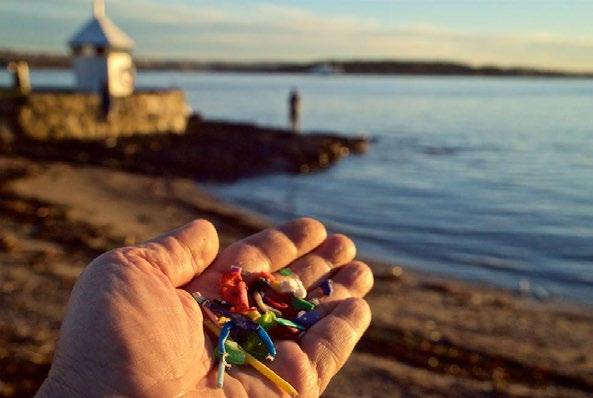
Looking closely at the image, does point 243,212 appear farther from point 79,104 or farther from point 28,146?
point 79,104

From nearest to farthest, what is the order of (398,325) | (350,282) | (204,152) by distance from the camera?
1. (350,282)
2. (398,325)
3. (204,152)

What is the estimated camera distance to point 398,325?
7781 millimetres

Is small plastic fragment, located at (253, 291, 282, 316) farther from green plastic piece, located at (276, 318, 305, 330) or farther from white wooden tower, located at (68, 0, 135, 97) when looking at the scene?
white wooden tower, located at (68, 0, 135, 97)

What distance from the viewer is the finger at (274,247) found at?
12.6 ft

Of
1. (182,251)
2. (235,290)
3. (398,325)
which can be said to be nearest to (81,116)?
(398,325)

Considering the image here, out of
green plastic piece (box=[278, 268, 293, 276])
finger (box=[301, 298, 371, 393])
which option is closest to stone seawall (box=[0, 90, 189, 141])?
green plastic piece (box=[278, 268, 293, 276])

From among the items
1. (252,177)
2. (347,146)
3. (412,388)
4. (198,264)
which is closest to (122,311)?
(198,264)

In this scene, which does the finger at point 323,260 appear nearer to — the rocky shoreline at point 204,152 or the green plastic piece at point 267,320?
the green plastic piece at point 267,320

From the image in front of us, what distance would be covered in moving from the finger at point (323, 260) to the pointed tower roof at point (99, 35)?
24388mm

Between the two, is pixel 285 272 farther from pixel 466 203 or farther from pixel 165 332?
pixel 466 203

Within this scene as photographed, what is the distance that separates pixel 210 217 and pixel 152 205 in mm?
1881

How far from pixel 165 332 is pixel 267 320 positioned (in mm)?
700

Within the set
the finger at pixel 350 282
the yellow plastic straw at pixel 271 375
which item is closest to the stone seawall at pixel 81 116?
the finger at pixel 350 282

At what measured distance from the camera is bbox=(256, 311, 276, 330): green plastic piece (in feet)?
11.0
